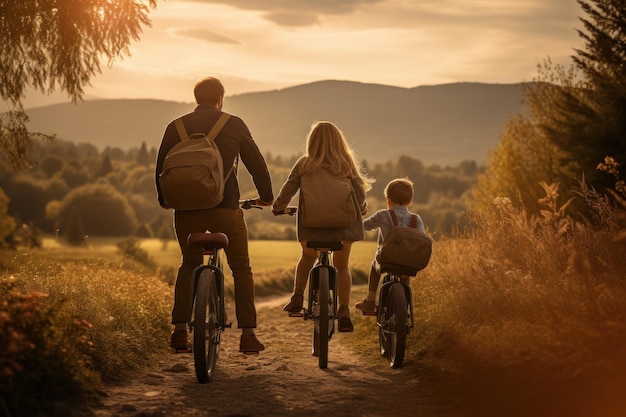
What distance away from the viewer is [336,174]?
7.98m

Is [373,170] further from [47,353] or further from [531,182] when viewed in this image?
[47,353]

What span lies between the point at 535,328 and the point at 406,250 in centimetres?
155

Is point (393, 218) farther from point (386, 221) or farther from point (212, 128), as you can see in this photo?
point (212, 128)

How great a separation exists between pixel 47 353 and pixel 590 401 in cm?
393

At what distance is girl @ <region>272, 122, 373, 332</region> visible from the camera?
7918 millimetres

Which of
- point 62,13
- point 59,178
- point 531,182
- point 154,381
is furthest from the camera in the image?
point 59,178

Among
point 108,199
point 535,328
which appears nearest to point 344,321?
point 535,328

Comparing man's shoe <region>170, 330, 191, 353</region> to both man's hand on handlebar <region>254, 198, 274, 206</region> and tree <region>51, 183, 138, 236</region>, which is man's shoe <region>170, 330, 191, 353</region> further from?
tree <region>51, 183, 138, 236</region>

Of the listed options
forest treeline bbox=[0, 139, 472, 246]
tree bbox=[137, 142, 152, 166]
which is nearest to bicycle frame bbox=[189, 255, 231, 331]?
forest treeline bbox=[0, 139, 472, 246]

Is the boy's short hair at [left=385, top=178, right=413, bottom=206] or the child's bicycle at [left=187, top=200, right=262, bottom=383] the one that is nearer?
the child's bicycle at [left=187, top=200, right=262, bottom=383]

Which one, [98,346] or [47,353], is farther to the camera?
[98,346]

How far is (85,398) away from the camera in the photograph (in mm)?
6082

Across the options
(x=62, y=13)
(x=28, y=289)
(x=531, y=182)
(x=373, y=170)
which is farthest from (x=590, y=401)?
(x=373, y=170)

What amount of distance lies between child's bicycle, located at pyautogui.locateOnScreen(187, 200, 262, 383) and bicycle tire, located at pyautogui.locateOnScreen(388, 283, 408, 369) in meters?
1.63
